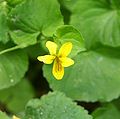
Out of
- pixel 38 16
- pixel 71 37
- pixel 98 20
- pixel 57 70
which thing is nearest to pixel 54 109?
pixel 57 70

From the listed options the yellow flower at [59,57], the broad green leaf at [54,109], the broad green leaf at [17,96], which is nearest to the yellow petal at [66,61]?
the yellow flower at [59,57]

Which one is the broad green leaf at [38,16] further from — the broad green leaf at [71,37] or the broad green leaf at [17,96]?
the broad green leaf at [17,96]

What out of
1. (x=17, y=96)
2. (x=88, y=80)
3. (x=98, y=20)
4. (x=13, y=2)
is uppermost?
(x=13, y=2)

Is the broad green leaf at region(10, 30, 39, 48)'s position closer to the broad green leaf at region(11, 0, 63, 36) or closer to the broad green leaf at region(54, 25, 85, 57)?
the broad green leaf at region(11, 0, 63, 36)

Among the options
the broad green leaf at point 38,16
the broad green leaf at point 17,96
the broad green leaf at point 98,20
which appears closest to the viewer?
the broad green leaf at point 38,16

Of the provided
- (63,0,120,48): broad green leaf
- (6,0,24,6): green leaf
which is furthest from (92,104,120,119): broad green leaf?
(6,0,24,6): green leaf

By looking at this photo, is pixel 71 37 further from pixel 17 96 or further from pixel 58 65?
pixel 17 96
